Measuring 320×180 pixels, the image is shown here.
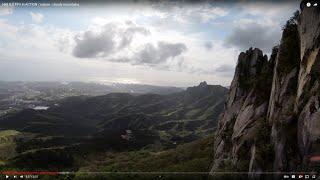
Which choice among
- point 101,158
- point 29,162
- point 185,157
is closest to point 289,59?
point 185,157

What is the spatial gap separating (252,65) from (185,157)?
149 feet

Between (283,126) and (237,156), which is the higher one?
(283,126)

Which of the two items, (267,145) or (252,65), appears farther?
(252,65)

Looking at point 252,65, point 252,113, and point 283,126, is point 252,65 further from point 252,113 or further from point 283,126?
point 283,126

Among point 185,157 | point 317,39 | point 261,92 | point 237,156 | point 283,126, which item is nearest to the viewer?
point 317,39

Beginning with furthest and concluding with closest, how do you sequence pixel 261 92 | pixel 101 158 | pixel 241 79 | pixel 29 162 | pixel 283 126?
1. pixel 101 158
2. pixel 29 162
3. pixel 241 79
4. pixel 261 92
5. pixel 283 126

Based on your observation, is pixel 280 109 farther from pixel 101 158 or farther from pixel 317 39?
pixel 101 158

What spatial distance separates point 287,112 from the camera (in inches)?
1121

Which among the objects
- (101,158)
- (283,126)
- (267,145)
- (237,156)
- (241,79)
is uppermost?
(241,79)

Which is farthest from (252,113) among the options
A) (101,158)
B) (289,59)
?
(101,158)

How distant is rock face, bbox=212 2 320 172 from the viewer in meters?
24.1

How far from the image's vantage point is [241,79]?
53531 mm

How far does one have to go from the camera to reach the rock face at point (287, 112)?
78.9 feet

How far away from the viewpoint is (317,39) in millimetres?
26219
